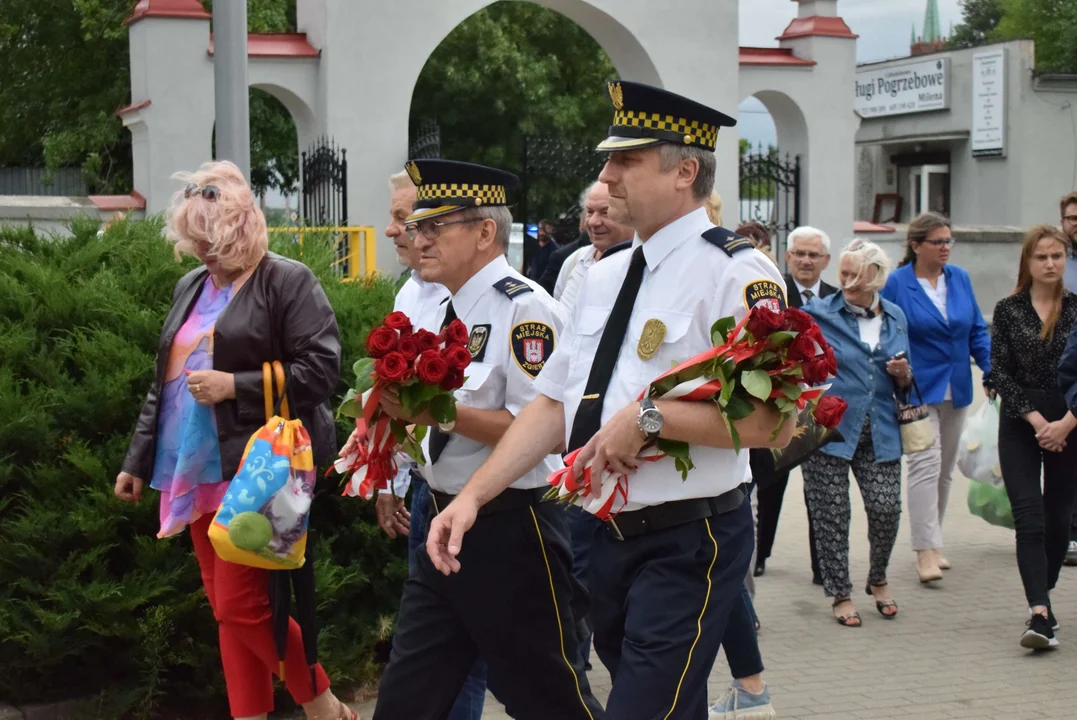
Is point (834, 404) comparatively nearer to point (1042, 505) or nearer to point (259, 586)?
point (259, 586)

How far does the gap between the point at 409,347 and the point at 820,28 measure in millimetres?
16384

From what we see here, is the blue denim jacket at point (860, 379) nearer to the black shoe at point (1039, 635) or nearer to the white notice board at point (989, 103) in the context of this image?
the black shoe at point (1039, 635)

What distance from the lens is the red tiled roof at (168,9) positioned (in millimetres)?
14844

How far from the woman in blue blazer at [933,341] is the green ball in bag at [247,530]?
450cm

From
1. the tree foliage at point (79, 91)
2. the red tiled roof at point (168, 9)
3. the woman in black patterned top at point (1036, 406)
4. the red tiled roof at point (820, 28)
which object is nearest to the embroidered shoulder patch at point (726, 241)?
the woman in black patterned top at point (1036, 406)

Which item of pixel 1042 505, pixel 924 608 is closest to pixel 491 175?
pixel 1042 505

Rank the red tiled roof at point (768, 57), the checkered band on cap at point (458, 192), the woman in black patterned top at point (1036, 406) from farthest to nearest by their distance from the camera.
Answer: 1. the red tiled roof at point (768, 57)
2. the woman in black patterned top at point (1036, 406)
3. the checkered band on cap at point (458, 192)

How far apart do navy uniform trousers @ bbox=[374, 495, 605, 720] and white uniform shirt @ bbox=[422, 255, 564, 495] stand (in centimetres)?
18

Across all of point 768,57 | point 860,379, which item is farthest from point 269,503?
point 768,57

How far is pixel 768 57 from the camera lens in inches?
746

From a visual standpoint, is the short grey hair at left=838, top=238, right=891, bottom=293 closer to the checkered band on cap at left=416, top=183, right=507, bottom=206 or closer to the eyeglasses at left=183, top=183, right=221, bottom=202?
the checkered band on cap at left=416, top=183, right=507, bottom=206

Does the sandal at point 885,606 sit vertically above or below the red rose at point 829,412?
below

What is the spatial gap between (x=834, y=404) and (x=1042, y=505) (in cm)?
300

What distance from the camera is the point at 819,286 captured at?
26.4 ft
